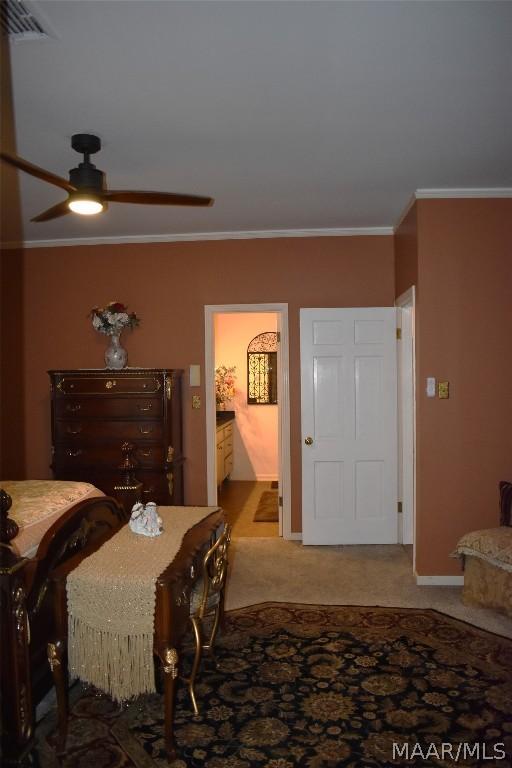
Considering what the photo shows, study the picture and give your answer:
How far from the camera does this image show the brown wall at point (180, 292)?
4.97 m

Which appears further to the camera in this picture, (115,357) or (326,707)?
(115,357)

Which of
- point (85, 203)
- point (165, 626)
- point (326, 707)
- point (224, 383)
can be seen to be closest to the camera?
point (165, 626)

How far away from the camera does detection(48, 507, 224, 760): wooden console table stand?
6.99 feet

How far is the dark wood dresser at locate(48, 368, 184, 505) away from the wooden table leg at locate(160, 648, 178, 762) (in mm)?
2372

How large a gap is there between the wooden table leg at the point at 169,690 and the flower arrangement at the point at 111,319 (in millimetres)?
3150

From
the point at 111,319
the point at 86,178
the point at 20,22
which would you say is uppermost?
the point at 20,22

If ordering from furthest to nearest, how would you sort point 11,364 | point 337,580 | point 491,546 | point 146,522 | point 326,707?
point 11,364 < point 337,580 < point 491,546 < point 146,522 < point 326,707

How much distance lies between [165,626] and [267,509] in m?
4.09

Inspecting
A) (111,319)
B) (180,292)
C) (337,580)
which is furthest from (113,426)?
(337,580)

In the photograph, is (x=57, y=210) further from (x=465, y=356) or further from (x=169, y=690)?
(x=465, y=356)

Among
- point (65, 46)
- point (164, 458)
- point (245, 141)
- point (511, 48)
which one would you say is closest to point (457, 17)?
point (511, 48)

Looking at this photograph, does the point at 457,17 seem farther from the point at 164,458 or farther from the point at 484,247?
the point at 164,458

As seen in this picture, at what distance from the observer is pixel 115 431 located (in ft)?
14.9

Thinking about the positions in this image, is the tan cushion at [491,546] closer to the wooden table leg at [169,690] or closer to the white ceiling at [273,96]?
the wooden table leg at [169,690]
